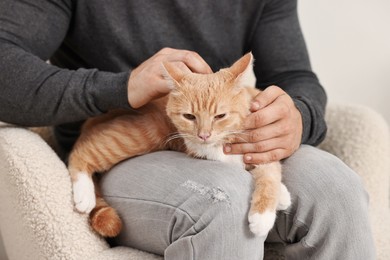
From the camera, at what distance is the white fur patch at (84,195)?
1045 millimetres

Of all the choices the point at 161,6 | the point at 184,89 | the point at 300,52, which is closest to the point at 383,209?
the point at 300,52

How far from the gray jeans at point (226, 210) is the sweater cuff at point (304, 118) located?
0.38 feet

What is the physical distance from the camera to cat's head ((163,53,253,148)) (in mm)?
1085

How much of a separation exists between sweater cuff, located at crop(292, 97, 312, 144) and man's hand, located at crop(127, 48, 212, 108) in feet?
0.93

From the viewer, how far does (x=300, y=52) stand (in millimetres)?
1440

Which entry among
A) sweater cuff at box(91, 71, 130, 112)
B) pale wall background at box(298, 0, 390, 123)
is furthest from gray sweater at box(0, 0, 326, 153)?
pale wall background at box(298, 0, 390, 123)

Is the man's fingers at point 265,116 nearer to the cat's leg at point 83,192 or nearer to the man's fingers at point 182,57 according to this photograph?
the man's fingers at point 182,57

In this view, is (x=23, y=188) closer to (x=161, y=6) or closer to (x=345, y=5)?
(x=161, y=6)

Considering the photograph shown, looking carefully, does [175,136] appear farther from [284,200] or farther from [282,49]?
[282,49]

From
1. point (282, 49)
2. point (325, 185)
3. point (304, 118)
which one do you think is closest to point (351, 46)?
point (282, 49)

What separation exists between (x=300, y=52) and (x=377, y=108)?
102cm

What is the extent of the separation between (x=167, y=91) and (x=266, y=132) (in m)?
0.26

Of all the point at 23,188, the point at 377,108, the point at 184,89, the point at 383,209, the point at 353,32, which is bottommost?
the point at 377,108

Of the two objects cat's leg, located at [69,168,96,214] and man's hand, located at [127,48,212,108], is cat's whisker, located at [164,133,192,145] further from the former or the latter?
cat's leg, located at [69,168,96,214]
